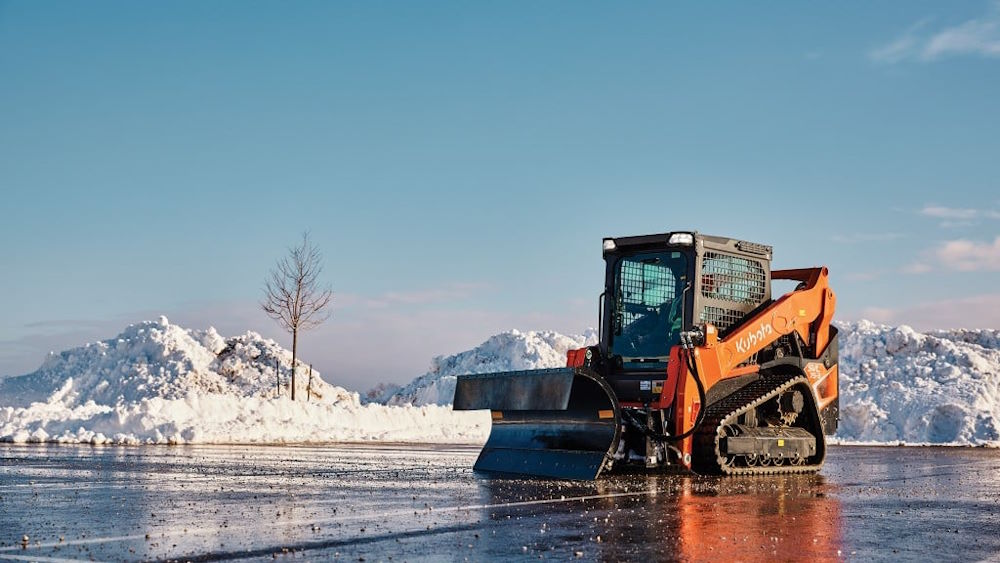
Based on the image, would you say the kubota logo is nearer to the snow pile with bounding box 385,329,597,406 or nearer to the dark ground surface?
the dark ground surface

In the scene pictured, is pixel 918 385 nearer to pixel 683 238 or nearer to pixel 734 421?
pixel 734 421

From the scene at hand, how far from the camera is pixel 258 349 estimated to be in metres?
45.8

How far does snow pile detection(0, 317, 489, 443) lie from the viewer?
884 inches

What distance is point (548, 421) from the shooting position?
13148 mm

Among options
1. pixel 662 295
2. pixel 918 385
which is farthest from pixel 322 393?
pixel 662 295

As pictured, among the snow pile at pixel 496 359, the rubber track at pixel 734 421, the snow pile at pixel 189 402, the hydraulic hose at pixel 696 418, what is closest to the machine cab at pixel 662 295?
the hydraulic hose at pixel 696 418

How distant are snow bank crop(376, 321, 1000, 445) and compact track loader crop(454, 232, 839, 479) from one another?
45.9ft

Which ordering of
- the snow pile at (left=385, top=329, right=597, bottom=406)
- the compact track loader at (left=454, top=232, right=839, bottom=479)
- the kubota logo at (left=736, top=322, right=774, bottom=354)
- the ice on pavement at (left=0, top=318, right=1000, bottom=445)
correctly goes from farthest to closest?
the snow pile at (left=385, top=329, right=597, bottom=406) < the ice on pavement at (left=0, top=318, right=1000, bottom=445) < the kubota logo at (left=736, top=322, right=774, bottom=354) < the compact track loader at (left=454, top=232, right=839, bottom=479)

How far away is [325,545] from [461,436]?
2142 cm

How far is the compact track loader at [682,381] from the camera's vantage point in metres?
12.8

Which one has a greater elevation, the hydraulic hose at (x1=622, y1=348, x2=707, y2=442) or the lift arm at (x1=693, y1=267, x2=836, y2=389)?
the lift arm at (x1=693, y1=267, x2=836, y2=389)

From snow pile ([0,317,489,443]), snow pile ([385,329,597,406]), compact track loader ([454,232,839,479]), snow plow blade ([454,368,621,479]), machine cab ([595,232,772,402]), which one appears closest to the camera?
snow plow blade ([454,368,621,479])

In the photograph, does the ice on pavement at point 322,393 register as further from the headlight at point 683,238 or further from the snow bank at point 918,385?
the headlight at point 683,238

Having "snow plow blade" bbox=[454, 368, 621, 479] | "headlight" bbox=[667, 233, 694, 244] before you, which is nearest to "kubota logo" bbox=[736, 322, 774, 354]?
"headlight" bbox=[667, 233, 694, 244]
